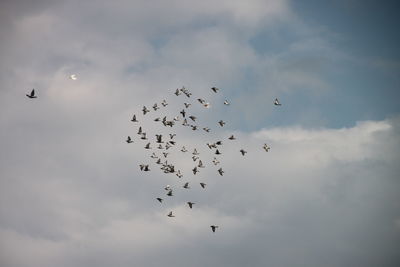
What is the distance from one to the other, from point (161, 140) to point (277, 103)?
21958 mm

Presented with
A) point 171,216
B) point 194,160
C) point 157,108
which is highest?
point 157,108

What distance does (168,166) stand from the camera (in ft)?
368

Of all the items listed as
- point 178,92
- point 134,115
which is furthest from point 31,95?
point 178,92

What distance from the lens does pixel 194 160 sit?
113m

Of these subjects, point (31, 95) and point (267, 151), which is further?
point (267, 151)

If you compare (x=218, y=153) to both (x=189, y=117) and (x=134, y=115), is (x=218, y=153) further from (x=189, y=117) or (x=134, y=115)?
(x=134, y=115)

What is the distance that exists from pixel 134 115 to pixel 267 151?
25.0 meters

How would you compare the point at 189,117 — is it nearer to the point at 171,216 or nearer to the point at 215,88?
the point at 215,88

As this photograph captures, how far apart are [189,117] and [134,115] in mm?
11373

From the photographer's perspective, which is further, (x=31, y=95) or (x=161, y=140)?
(x=161, y=140)

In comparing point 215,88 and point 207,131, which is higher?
point 215,88

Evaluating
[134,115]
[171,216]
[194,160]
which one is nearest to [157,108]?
[134,115]

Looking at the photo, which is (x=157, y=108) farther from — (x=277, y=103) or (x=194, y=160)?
(x=277, y=103)

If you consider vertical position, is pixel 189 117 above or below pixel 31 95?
above
